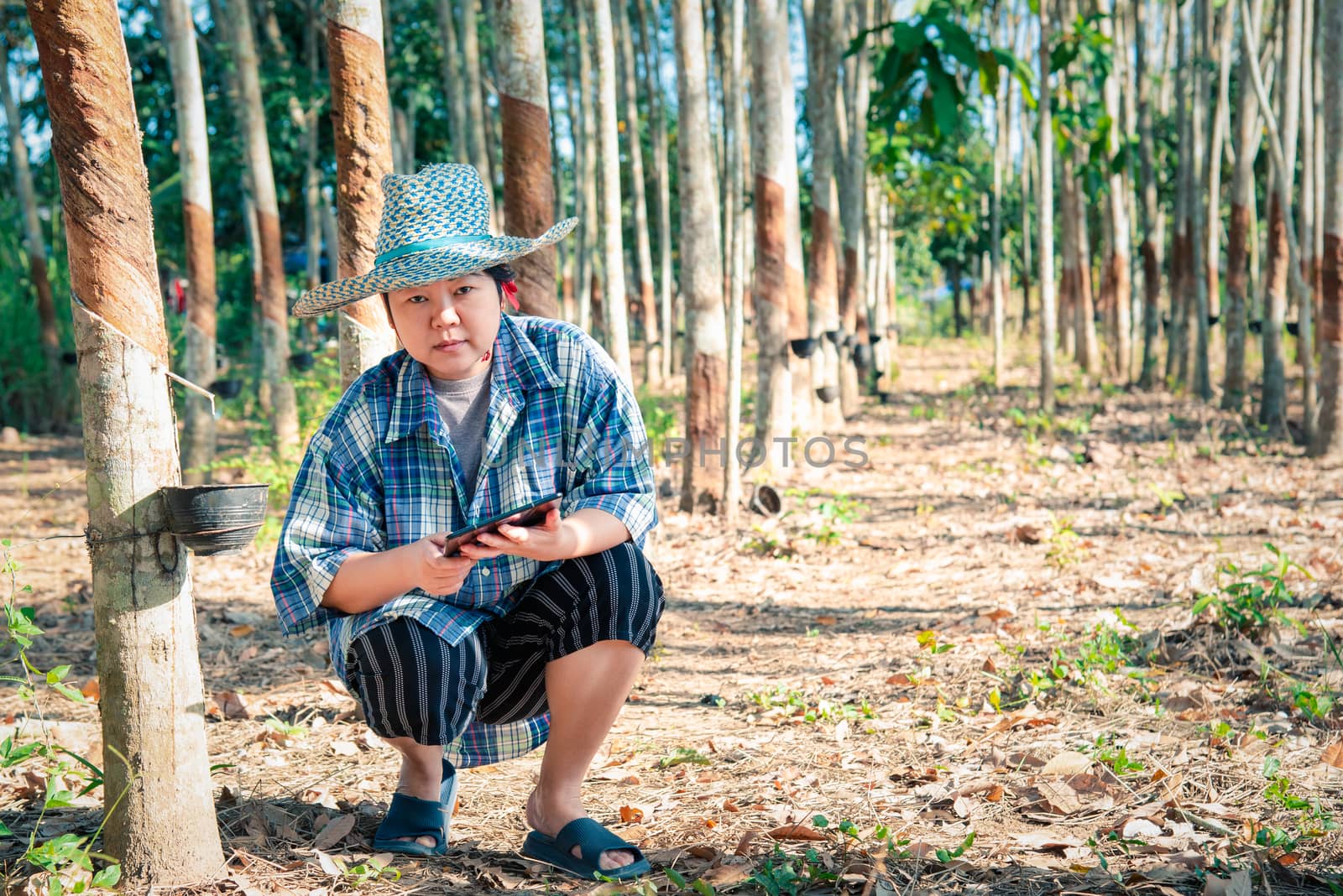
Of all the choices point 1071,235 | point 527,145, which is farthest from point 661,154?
point 527,145

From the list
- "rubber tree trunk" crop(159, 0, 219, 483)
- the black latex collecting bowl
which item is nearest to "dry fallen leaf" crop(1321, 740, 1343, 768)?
the black latex collecting bowl

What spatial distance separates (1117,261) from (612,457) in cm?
1164

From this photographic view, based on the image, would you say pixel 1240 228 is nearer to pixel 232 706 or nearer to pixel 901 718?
pixel 901 718

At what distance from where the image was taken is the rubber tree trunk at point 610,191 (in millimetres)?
5840

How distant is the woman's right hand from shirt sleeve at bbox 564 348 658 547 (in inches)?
13.0

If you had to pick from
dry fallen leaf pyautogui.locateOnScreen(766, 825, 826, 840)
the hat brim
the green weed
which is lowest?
dry fallen leaf pyautogui.locateOnScreen(766, 825, 826, 840)

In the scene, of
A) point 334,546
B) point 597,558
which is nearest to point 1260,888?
point 597,558

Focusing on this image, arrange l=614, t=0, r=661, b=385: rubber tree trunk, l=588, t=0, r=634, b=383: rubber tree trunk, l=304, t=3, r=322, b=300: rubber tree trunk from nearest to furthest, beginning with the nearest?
l=588, t=0, r=634, b=383: rubber tree trunk
l=304, t=3, r=322, b=300: rubber tree trunk
l=614, t=0, r=661, b=385: rubber tree trunk

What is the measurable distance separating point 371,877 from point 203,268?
20.8ft

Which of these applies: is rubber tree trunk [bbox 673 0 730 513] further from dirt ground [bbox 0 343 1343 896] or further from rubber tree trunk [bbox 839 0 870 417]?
rubber tree trunk [bbox 839 0 870 417]

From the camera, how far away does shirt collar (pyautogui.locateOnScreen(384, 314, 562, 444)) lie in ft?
7.95

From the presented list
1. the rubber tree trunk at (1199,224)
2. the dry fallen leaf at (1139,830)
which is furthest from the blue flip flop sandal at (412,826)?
the rubber tree trunk at (1199,224)

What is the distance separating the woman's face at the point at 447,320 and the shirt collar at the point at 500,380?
0.06 m

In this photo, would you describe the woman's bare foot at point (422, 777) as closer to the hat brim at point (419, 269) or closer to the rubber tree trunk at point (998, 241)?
the hat brim at point (419, 269)
